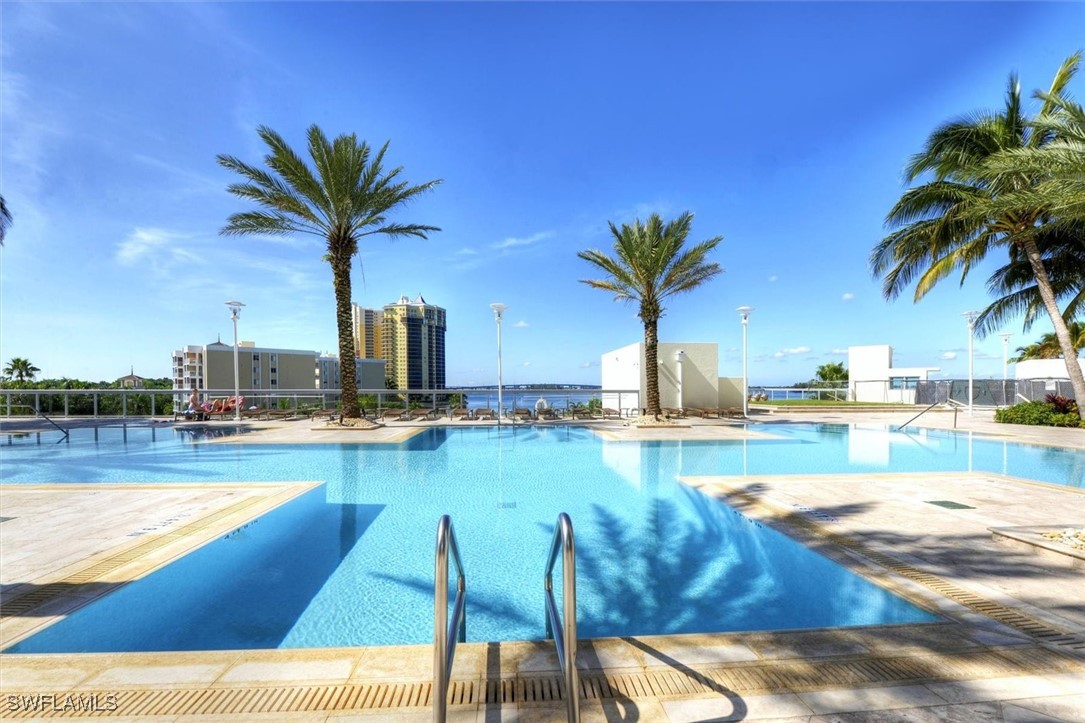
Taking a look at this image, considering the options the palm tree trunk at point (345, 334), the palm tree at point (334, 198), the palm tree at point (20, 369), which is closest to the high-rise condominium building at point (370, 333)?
the palm tree at point (20, 369)

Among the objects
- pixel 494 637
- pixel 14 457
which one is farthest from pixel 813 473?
pixel 14 457

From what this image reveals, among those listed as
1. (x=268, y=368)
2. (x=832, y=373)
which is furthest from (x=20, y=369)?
(x=832, y=373)

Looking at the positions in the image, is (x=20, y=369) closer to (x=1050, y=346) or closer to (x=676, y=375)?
(x=676, y=375)

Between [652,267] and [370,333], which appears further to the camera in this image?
[370,333]

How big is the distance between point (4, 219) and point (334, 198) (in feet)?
45.8

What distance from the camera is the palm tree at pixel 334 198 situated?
13086mm

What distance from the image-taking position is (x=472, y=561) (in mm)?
4391

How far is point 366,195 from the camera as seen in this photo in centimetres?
1390

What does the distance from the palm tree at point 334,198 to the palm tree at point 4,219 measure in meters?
10.5

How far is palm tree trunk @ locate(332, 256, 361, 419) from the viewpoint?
46.9 ft

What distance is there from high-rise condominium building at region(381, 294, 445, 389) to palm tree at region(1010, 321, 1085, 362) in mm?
61196

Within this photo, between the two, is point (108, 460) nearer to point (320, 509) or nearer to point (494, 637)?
point (320, 509)

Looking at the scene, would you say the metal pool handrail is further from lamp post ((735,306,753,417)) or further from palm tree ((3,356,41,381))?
palm tree ((3,356,41,381))

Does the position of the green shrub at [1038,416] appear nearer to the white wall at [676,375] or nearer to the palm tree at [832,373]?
the white wall at [676,375]
